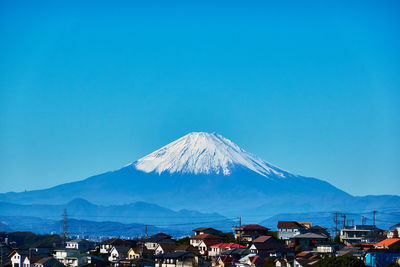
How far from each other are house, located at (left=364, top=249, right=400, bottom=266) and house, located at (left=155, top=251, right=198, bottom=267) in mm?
15372

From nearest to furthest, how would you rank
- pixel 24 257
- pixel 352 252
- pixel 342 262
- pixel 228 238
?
pixel 342 262
pixel 352 252
pixel 24 257
pixel 228 238

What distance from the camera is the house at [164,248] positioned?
240 feet

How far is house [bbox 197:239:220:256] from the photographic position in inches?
2927

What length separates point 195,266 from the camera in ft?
217

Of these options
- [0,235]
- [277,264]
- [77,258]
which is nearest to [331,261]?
[277,264]

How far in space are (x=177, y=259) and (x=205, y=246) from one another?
8677 mm

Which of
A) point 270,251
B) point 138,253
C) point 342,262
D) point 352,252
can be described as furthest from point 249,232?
point 342,262

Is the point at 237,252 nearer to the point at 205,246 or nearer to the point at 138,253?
the point at 205,246

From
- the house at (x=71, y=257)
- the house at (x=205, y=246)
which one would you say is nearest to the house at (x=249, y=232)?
the house at (x=205, y=246)

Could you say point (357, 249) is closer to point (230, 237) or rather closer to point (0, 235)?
point (230, 237)

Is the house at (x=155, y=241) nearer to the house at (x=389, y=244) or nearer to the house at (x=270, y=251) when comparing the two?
the house at (x=270, y=251)

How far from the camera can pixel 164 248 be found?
7369 centimetres

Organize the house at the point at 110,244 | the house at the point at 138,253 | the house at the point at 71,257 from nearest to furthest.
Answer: the house at the point at 71,257, the house at the point at 138,253, the house at the point at 110,244

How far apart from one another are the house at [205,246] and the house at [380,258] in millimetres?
18768
